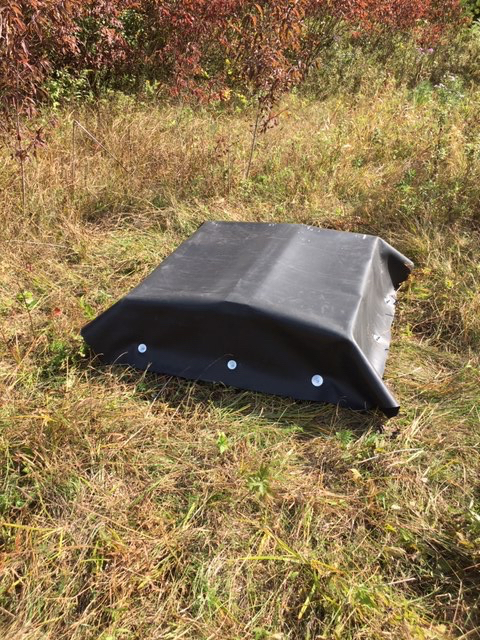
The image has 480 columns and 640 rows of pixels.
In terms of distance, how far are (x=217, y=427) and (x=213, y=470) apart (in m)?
0.25

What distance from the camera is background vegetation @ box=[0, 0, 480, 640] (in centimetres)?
154

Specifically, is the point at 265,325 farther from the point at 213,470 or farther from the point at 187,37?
the point at 187,37

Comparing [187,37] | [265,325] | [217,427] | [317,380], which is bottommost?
[217,427]

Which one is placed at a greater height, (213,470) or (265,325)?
(265,325)

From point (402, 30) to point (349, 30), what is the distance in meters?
0.74

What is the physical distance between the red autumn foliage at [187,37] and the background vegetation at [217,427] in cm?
5

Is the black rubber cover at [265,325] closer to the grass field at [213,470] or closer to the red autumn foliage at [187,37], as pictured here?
the grass field at [213,470]

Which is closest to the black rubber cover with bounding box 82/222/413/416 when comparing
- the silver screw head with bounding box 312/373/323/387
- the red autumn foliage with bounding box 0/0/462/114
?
the silver screw head with bounding box 312/373/323/387

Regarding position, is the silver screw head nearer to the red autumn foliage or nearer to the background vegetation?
the background vegetation

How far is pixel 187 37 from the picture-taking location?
492cm

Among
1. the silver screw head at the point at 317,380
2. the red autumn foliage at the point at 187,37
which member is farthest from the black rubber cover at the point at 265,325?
the red autumn foliage at the point at 187,37

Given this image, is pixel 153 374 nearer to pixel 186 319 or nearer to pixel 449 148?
pixel 186 319

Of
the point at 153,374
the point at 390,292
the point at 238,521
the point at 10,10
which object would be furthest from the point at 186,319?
the point at 10,10

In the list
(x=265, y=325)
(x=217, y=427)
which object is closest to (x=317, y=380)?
(x=265, y=325)
